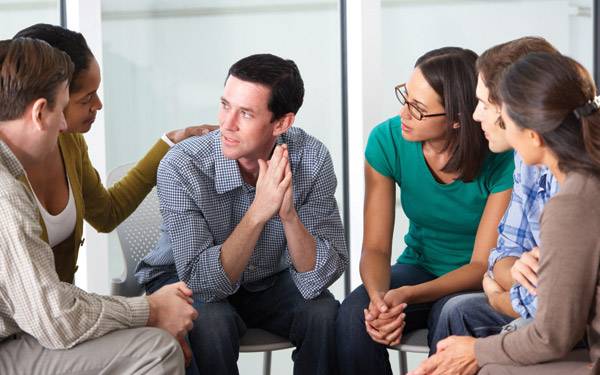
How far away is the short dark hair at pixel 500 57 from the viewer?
2.50 m

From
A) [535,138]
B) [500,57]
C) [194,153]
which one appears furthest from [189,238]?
[535,138]

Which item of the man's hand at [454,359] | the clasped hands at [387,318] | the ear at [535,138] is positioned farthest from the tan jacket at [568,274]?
the clasped hands at [387,318]

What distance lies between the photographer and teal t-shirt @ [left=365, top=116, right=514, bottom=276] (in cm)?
292

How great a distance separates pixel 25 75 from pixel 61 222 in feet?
1.62

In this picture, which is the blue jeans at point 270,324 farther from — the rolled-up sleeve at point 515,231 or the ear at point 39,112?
the ear at point 39,112

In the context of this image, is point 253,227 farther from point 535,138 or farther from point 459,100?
point 535,138

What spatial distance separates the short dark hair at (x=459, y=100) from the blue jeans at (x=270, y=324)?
561 mm

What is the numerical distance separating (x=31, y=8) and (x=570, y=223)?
2.52 meters

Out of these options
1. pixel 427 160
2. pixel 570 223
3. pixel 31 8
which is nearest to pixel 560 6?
pixel 427 160

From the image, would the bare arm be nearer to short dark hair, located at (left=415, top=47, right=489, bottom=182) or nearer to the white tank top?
short dark hair, located at (left=415, top=47, right=489, bottom=182)

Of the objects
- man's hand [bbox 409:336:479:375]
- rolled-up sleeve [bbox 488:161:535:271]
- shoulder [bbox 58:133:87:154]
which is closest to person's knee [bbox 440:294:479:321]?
rolled-up sleeve [bbox 488:161:535:271]

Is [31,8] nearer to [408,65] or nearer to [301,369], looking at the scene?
[408,65]

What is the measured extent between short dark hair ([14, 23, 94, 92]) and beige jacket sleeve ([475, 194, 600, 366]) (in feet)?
4.41

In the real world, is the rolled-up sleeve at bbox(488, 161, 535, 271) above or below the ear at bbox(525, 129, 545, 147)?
below
